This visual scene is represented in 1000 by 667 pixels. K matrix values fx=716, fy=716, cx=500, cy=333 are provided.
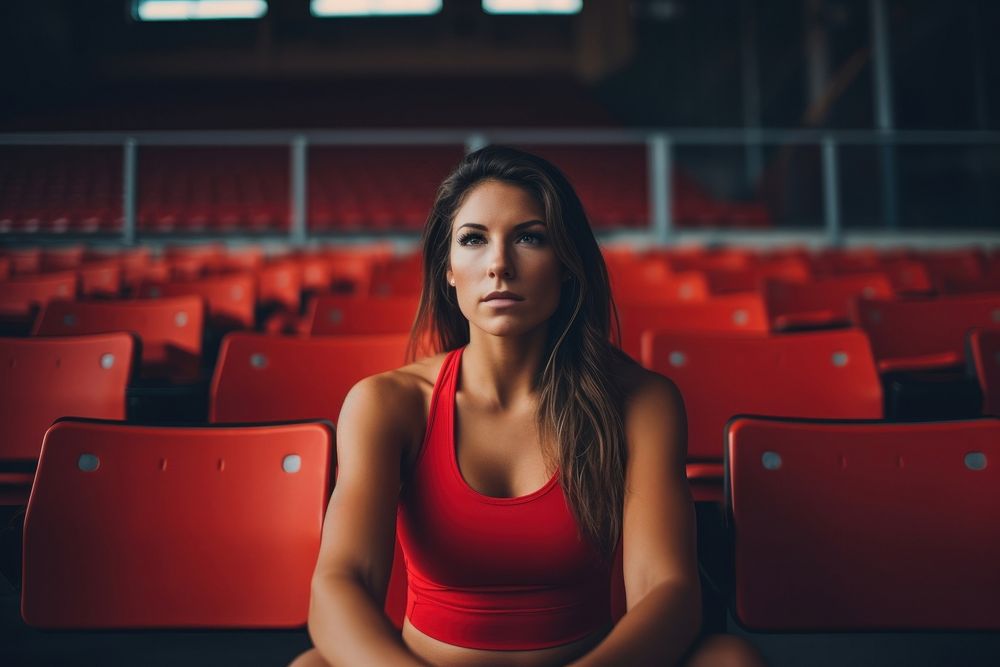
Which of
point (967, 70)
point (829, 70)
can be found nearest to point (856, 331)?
point (967, 70)

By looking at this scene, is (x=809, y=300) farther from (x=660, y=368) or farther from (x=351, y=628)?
(x=351, y=628)

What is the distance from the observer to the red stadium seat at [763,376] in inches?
64.8

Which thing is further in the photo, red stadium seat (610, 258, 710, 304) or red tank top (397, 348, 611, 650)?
red stadium seat (610, 258, 710, 304)

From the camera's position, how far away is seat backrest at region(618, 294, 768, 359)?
7.23 ft

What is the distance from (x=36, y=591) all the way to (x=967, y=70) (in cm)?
794

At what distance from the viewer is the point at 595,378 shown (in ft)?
3.56

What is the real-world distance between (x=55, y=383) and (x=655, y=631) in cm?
152

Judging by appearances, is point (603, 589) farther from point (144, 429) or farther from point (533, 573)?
point (144, 429)

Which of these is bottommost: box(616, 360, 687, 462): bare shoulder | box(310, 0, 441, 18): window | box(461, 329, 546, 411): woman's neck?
box(616, 360, 687, 462): bare shoulder

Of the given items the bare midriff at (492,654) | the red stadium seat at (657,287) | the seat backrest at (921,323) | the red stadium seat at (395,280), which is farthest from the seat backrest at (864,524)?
the red stadium seat at (395,280)

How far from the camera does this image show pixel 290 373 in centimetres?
171

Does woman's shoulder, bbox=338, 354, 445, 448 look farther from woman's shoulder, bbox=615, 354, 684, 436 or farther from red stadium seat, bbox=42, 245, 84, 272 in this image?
red stadium seat, bbox=42, 245, 84, 272

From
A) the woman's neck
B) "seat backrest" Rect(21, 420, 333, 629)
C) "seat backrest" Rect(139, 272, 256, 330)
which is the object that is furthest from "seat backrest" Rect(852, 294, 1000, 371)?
"seat backrest" Rect(139, 272, 256, 330)

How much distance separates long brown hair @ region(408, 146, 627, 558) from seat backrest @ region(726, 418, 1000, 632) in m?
0.25
